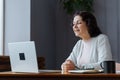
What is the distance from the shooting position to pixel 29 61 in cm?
218

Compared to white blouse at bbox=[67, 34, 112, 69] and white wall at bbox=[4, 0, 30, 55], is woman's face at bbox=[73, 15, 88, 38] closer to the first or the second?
white blouse at bbox=[67, 34, 112, 69]

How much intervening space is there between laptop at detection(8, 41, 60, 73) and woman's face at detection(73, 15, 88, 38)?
2.92ft

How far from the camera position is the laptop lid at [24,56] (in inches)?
83.9

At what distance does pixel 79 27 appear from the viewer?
3.01m

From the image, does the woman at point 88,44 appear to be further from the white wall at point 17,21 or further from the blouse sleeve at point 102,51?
the white wall at point 17,21

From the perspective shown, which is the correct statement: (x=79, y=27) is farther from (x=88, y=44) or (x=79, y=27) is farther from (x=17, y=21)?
(x=17, y=21)

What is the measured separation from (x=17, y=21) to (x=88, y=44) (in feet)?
3.57
